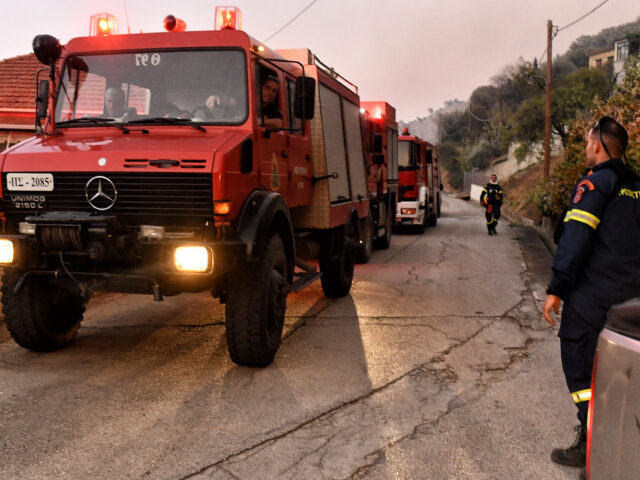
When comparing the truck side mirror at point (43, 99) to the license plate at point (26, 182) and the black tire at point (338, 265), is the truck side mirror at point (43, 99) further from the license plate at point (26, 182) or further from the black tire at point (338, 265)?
the black tire at point (338, 265)

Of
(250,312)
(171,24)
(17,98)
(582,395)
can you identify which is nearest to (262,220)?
(250,312)

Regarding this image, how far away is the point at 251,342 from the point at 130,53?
2.75 metres

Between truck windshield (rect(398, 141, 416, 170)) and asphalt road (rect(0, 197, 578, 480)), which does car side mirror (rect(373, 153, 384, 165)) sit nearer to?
asphalt road (rect(0, 197, 578, 480))

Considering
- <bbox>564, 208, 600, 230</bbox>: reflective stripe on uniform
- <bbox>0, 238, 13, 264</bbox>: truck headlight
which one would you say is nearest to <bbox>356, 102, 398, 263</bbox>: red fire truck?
<bbox>0, 238, 13, 264</bbox>: truck headlight

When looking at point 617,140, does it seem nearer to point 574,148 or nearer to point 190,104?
point 190,104

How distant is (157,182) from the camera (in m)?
4.91

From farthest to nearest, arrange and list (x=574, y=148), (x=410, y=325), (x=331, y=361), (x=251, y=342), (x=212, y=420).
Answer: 1. (x=574, y=148)
2. (x=410, y=325)
3. (x=331, y=361)
4. (x=251, y=342)
5. (x=212, y=420)

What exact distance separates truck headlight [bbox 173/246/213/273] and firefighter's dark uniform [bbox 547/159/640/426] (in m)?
2.31

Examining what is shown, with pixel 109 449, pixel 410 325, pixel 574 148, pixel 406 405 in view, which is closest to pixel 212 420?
pixel 109 449

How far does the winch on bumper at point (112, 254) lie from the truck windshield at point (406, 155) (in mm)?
13470

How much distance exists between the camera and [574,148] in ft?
50.5

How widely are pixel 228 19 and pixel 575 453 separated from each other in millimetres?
4454

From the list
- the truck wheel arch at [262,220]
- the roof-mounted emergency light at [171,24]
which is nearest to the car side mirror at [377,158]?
the truck wheel arch at [262,220]

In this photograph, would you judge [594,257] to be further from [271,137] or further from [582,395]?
[271,137]
